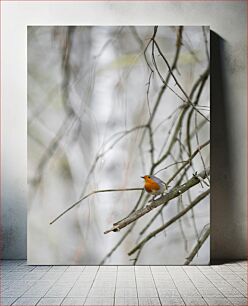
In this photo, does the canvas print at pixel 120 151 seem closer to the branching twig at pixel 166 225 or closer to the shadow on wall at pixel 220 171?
the branching twig at pixel 166 225

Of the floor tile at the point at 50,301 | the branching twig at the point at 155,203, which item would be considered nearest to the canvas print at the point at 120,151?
the branching twig at the point at 155,203

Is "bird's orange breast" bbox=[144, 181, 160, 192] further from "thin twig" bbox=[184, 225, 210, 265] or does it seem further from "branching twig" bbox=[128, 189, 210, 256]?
"thin twig" bbox=[184, 225, 210, 265]

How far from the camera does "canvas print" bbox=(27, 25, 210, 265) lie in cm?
512

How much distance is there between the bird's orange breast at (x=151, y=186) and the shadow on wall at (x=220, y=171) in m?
0.56

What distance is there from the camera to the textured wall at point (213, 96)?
5.34m

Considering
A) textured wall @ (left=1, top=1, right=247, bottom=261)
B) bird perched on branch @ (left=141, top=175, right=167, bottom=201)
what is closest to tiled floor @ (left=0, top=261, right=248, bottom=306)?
textured wall @ (left=1, top=1, right=247, bottom=261)

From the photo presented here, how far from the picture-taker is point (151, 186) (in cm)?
508

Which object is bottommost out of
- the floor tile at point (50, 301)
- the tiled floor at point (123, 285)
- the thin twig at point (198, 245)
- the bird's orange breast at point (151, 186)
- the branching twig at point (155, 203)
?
the floor tile at point (50, 301)

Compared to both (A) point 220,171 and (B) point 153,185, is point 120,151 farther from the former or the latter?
(A) point 220,171

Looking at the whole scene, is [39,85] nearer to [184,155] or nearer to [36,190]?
[36,190]

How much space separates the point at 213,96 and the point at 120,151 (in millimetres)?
984

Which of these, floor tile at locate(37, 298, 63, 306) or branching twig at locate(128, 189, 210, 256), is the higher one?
branching twig at locate(128, 189, 210, 256)

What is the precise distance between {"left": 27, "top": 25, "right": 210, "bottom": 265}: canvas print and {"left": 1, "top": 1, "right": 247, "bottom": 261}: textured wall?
0.73ft

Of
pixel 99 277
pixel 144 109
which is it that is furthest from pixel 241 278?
pixel 144 109
